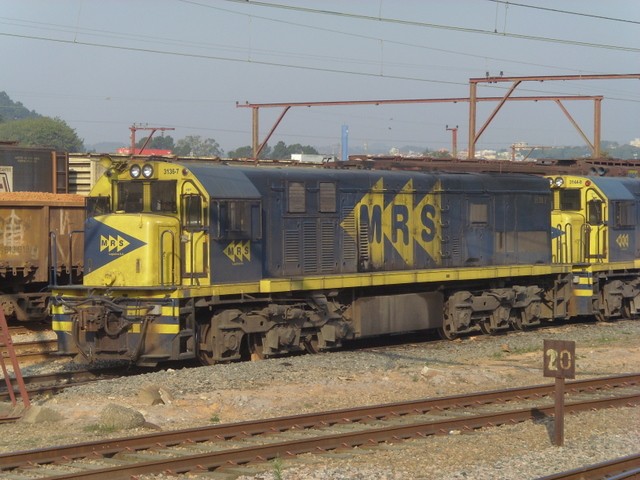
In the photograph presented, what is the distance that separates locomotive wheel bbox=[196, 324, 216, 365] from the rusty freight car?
5627 millimetres

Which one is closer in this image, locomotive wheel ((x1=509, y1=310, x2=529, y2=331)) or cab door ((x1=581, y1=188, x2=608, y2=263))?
locomotive wheel ((x1=509, y1=310, x2=529, y2=331))

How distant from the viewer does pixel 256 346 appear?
16.5 metres

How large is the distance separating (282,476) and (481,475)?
1.90 metres

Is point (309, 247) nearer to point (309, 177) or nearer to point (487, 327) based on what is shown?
point (309, 177)

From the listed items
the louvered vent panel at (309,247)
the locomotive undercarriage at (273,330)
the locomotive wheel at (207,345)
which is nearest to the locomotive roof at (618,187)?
the locomotive undercarriage at (273,330)

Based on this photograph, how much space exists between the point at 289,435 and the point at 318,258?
6829 mm

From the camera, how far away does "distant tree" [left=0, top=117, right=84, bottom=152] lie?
124438mm

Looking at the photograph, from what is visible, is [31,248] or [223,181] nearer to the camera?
[223,181]

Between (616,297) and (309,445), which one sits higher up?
(616,297)

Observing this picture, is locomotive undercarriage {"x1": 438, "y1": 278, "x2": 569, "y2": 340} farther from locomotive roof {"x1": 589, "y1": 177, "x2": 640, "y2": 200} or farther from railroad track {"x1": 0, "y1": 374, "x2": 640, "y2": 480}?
railroad track {"x1": 0, "y1": 374, "x2": 640, "y2": 480}

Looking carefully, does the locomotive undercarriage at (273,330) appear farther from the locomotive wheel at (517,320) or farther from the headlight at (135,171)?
the locomotive wheel at (517,320)

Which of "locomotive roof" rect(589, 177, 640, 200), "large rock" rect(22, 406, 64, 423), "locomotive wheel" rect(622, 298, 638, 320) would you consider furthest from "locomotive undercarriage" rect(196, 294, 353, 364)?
"locomotive wheel" rect(622, 298, 638, 320)

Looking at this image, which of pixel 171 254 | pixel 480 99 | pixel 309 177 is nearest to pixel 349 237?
pixel 309 177

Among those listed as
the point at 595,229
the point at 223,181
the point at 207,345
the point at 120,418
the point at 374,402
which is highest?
the point at 223,181
